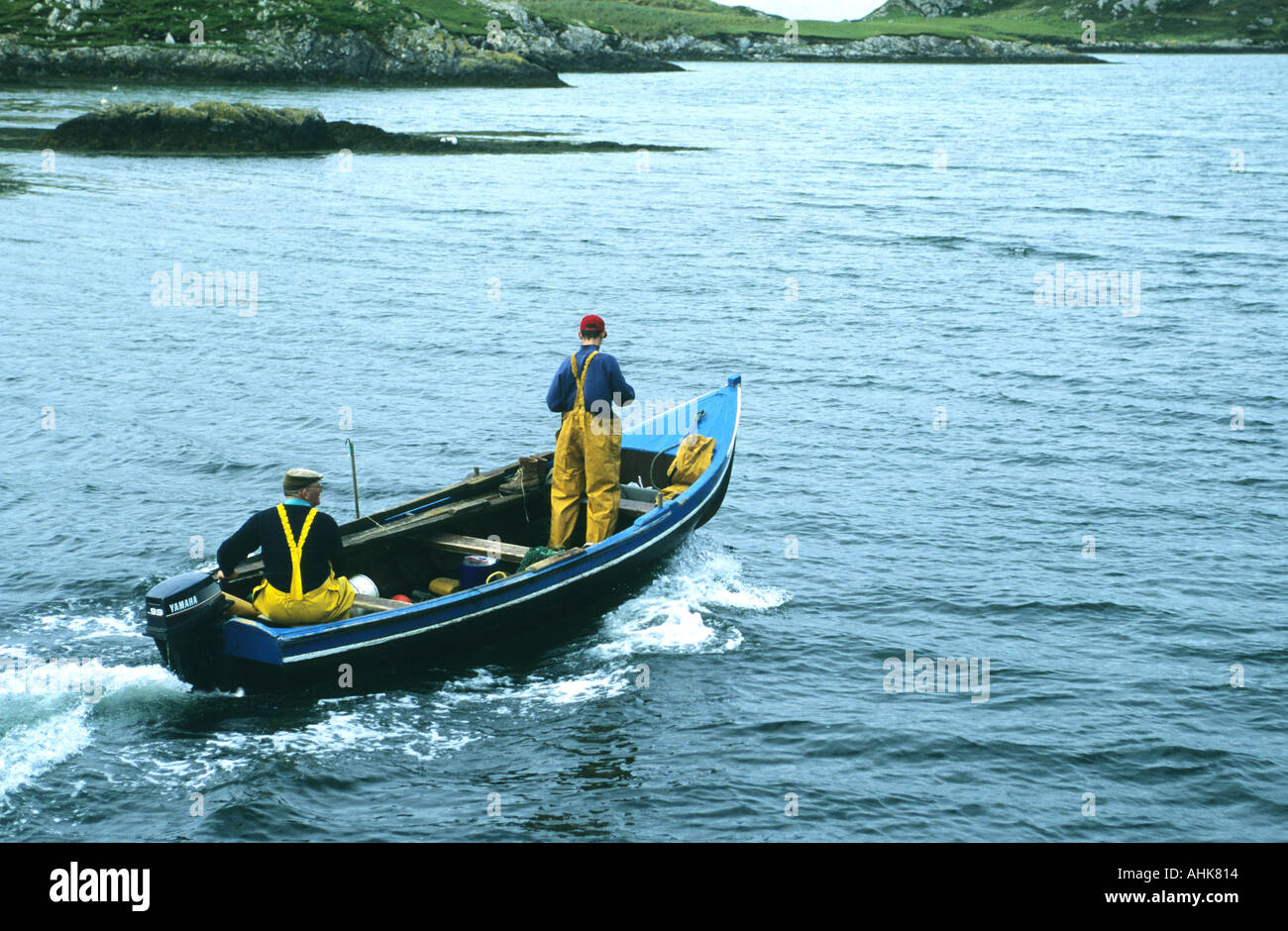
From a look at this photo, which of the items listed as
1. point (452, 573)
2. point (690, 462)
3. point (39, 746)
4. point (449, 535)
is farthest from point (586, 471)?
point (39, 746)

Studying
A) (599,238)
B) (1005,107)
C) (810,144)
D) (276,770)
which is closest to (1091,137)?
(810,144)

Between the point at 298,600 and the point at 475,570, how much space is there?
2580mm

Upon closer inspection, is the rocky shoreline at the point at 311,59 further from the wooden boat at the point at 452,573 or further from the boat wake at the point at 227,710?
the boat wake at the point at 227,710

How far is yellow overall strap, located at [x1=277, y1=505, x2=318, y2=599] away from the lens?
39.4 ft

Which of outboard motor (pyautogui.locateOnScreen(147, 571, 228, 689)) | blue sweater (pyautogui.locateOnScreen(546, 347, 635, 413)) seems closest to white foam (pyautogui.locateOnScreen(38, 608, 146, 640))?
outboard motor (pyautogui.locateOnScreen(147, 571, 228, 689))

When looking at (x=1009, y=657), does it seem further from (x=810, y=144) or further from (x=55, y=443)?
(x=810, y=144)

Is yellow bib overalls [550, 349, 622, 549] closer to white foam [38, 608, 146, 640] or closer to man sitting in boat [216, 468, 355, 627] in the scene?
man sitting in boat [216, 468, 355, 627]

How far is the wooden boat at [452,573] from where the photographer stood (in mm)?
12125

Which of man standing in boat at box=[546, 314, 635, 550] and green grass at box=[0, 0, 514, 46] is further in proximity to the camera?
green grass at box=[0, 0, 514, 46]

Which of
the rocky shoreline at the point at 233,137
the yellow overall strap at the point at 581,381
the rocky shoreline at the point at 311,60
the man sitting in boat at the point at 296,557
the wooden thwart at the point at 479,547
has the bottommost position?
the wooden thwart at the point at 479,547

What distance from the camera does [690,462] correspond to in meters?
17.2

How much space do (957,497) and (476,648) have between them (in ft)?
30.2

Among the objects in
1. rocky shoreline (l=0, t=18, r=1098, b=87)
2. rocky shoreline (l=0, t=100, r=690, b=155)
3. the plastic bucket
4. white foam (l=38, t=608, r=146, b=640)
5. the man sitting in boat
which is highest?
rocky shoreline (l=0, t=18, r=1098, b=87)

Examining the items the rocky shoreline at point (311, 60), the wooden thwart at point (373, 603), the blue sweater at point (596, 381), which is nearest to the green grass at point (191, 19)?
the rocky shoreline at point (311, 60)
